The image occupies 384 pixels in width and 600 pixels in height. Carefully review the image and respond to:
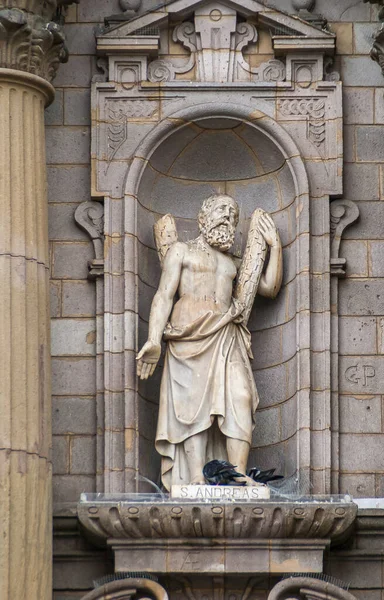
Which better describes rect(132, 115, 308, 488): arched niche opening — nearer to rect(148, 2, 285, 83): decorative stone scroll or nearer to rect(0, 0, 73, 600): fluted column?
rect(148, 2, 285, 83): decorative stone scroll

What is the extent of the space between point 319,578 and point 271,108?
434cm

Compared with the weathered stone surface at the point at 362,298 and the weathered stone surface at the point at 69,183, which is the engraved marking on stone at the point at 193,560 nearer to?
the weathered stone surface at the point at 362,298

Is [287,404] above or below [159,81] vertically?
below

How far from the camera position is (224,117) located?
947 inches

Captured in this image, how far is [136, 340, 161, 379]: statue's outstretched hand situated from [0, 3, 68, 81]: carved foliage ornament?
8.23ft

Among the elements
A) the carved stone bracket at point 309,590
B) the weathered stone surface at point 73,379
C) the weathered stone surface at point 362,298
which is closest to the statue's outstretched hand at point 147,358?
the weathered stone surface at point 73,379

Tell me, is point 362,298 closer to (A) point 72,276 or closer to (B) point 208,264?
(B) point 208,264

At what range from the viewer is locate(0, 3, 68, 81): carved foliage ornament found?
22875 mm

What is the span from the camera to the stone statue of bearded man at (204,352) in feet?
75.5

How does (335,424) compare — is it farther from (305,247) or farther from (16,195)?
(16,195)

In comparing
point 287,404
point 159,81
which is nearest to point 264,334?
point 287,404

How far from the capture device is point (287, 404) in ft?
77.6

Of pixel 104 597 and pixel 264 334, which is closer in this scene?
pixel 104 597

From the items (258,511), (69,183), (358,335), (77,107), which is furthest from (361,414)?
(77,107)
